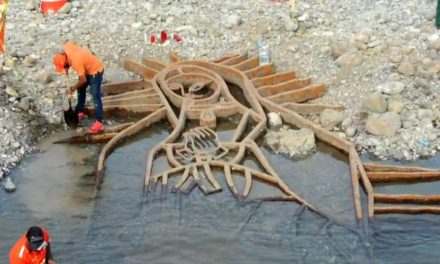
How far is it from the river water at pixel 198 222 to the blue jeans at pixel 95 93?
0.93 m

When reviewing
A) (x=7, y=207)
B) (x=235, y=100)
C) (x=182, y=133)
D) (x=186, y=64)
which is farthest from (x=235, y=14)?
(x=7, y=207)

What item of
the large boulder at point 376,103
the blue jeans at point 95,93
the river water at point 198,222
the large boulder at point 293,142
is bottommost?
the river water at point 198,222

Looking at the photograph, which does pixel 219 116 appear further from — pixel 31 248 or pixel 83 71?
pixel 31 248

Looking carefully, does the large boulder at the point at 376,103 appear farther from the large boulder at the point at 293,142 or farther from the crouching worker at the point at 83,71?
the crouching worker at the point at 83,71

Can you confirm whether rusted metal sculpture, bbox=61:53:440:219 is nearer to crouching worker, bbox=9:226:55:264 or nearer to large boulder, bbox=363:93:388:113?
large boulder, bbox=363:93:388:113

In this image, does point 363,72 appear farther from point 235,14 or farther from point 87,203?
point 87,203

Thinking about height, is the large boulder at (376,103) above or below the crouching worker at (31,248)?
Result: below

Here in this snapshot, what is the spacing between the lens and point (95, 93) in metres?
9.80

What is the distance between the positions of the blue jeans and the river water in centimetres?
93

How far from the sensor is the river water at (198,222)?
7770mm

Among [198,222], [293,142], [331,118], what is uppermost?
[331,118]

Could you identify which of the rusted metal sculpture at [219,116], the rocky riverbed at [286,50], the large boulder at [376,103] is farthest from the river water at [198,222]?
the large boulder at [376,103]

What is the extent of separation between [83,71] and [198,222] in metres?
2.83

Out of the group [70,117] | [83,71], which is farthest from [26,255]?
[70,117]
